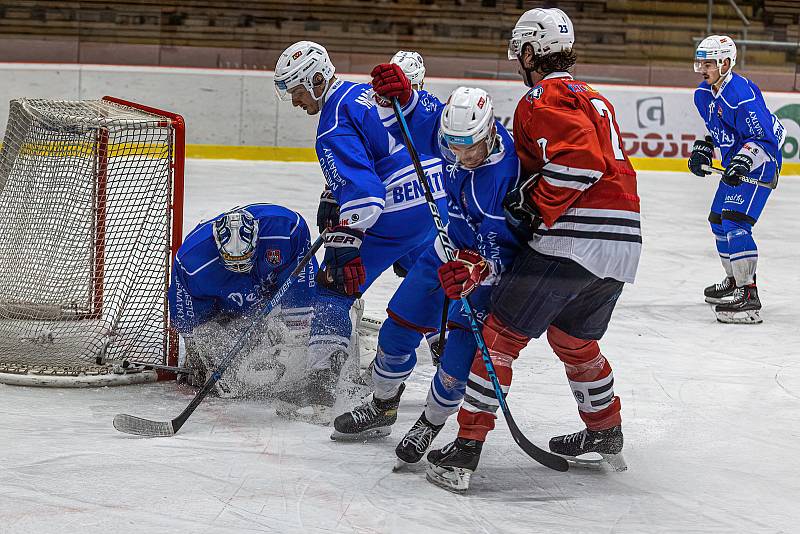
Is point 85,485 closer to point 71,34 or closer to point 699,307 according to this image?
point 699,307

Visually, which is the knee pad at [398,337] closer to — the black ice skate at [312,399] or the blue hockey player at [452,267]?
the blue hockey player at [452,267]

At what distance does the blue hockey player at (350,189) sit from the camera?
3.02 m

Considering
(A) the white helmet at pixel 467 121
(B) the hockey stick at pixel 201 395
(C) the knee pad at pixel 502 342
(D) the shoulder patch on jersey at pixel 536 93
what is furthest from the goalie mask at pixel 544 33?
(B) the hockey stick at pixel 201 395

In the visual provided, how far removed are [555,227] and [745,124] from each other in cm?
263

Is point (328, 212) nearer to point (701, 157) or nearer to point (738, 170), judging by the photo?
point (738, 170)

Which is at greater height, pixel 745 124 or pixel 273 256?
pixel 745 124

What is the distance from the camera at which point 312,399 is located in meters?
3.21

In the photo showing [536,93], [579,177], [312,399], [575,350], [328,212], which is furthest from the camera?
[328,212]

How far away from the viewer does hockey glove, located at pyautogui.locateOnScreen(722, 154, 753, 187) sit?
461 cm

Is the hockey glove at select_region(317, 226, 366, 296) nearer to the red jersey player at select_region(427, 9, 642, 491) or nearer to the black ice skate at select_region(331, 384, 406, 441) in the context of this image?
the black ice skate at select_region(331, 384, 406, 441)

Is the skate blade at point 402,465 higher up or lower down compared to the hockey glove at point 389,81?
lower down

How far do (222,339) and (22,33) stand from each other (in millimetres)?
6435

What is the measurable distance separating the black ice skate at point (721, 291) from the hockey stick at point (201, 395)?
2436mm

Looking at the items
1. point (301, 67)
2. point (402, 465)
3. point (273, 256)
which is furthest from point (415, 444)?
point (301, 67)
